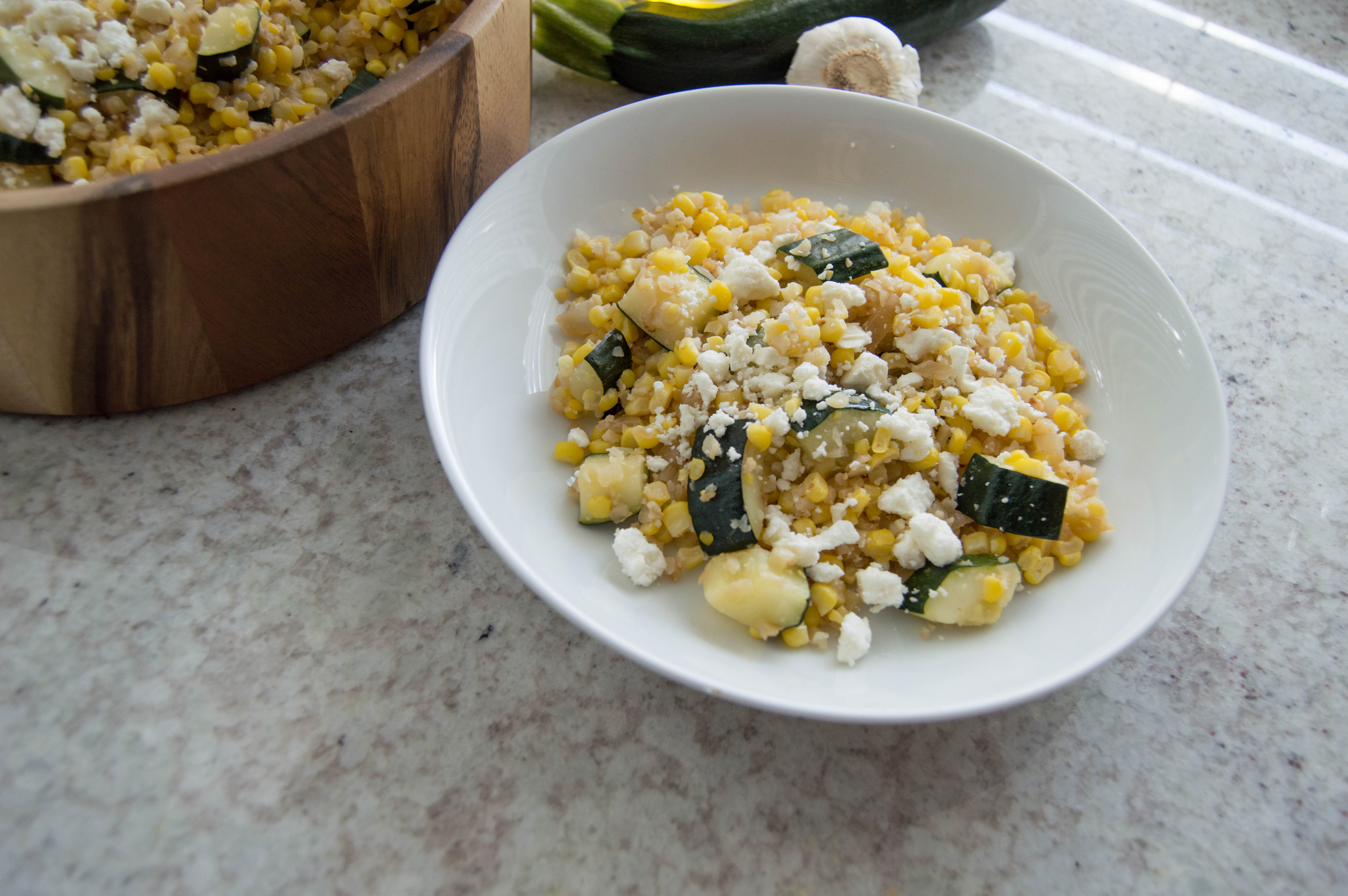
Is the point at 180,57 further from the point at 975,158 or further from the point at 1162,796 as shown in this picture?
the point at 1162,796

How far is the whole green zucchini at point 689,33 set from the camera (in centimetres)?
227

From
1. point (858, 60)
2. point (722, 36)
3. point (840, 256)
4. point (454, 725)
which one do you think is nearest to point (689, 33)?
point (722, 36)

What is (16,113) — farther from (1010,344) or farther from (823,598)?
(1010,344)

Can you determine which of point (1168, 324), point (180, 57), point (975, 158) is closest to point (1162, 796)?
point (1168, 324)

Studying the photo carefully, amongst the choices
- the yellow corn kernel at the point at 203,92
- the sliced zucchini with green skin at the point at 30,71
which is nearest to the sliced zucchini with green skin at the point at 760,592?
the yellow corn kernel at the point at 203,92

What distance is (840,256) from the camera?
169cm

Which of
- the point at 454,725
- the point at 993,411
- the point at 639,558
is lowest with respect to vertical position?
the point at 454,725

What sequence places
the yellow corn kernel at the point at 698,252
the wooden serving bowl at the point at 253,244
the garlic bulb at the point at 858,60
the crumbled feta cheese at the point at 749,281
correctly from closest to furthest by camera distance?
the wooden serving bowl at the point at 253,244, the crumbled feta cheese at the point at 749,281, the yellow corn kernel at the point at 698,252, the garlic bulb at the point at 858,60

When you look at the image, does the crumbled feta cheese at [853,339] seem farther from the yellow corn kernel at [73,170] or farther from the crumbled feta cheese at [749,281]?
the yellow corn kernel at [73,170]

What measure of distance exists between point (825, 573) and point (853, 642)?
0.12m

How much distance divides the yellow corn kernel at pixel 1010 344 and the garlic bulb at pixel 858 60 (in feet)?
2.86

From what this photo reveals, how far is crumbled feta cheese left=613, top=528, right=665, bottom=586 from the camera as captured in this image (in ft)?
4.77

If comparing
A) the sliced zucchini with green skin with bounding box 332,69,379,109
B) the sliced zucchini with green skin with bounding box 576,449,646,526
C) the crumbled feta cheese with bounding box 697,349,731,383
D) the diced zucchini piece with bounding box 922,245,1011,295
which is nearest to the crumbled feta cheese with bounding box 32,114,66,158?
the sliced zucchini with green skin with bounding box 332,69,379,109

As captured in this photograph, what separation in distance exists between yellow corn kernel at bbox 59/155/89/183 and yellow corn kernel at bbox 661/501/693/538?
1122 mm
